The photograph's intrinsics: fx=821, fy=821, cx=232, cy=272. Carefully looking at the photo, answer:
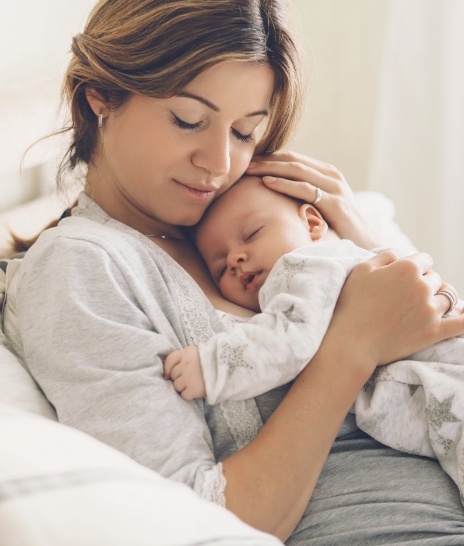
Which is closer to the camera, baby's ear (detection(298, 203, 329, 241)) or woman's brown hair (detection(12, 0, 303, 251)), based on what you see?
woman's brown hair (detection(12, 0, 303, 251))

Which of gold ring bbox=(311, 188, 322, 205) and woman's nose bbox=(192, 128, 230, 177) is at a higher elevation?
woman's nose bbox=(192, 128, 230, 177)

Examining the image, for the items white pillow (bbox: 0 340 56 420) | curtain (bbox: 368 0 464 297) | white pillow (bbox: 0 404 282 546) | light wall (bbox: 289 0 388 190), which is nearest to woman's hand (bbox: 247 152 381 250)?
white pillow (bbox: 0 340 56 420)

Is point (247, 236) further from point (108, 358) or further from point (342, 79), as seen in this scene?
point (342, 79)

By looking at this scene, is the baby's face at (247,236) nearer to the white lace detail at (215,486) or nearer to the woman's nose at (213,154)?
the woman's nose at (213,154)

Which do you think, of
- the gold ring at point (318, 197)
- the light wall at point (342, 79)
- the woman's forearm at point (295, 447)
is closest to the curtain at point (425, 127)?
the light wall at point (342, 79)

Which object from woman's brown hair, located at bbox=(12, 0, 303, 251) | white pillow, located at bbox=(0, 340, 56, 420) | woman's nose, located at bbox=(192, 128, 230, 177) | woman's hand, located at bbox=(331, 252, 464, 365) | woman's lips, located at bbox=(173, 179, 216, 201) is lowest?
white pillow, located at bbox=(0, 340, 56, 420)

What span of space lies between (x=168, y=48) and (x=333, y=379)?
1.83ft

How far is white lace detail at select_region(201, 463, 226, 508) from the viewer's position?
3.46 ft

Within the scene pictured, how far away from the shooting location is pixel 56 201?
1829 millimetres

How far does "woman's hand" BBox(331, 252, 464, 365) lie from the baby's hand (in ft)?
0.75

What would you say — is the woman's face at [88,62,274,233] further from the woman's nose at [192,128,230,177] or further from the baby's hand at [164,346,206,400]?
the baby's hand at [164,346,206,400]

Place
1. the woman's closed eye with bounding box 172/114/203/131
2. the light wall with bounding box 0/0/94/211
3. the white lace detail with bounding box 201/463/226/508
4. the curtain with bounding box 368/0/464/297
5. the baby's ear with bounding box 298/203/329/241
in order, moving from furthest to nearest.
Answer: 1. the curtain with bounding box 368/0/464/297
2. the light wall with bounding box 0/0/94/211
3. the baby's ear with bounding box 298/203/329/241
4. the woman's closed eye with bounding box 172/114/203/131
5. the white lace detail with bounding box 201/463/226/508

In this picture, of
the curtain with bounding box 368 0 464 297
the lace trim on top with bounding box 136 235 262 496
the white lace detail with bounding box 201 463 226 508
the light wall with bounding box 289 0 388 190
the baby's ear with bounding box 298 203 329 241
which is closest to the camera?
the white lace detail with bounding box 201 463 226 508

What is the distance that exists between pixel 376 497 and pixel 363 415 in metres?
0.12
